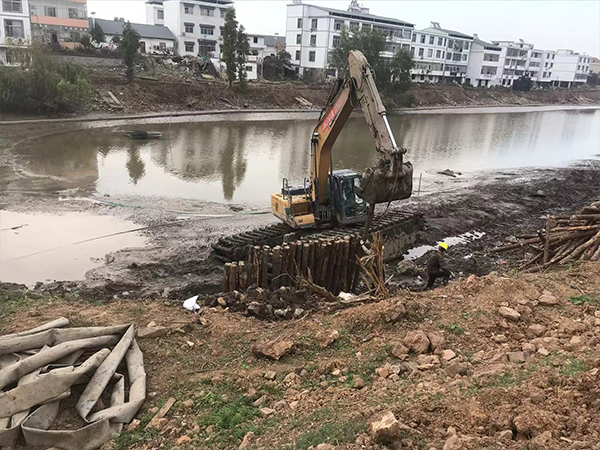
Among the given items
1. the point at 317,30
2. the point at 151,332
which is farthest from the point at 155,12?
the point at 151,332

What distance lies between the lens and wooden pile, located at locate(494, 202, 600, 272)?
10586 mm

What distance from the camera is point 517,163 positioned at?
1189 inches

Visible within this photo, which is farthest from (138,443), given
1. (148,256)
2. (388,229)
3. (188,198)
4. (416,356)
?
(188,198)

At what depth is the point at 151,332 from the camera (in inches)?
290

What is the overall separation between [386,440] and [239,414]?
180 cm

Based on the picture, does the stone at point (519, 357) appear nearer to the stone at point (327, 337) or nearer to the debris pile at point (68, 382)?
the stone at point (327, 337)

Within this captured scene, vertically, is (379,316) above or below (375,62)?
below

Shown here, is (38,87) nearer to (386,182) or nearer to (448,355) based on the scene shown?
(386,182)

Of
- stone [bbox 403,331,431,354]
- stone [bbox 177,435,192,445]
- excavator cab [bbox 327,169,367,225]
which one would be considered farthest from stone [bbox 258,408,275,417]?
excavator cab [bbox 327,169,367,225]

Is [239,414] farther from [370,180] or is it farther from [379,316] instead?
[370,180]

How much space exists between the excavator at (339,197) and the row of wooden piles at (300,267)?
1.33m

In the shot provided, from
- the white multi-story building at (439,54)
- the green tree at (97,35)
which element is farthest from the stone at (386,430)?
the white multi-story building at (439,54)

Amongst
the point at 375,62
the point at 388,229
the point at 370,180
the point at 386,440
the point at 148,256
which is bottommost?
the point at 148,256

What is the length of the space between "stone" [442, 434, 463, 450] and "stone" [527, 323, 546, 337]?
3137 millimetres
